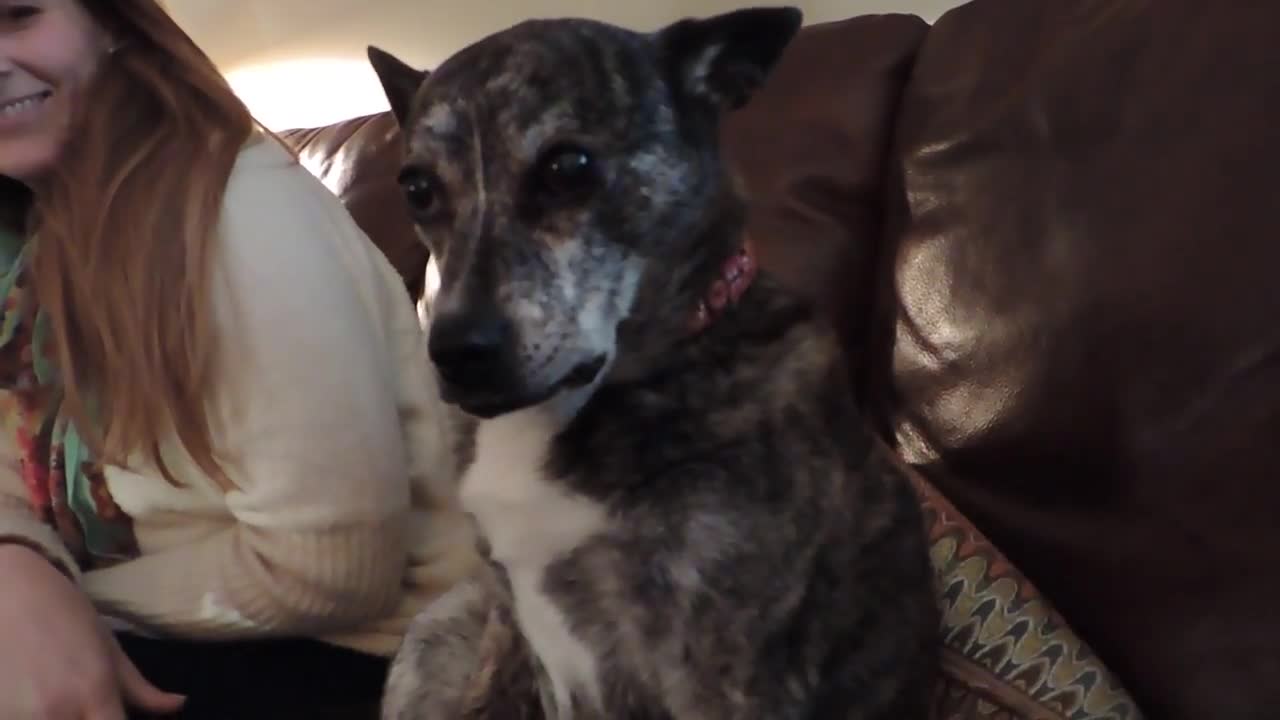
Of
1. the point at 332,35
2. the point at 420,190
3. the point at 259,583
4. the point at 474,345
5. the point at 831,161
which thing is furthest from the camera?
the point at 332,35

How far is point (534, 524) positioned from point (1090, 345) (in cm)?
53

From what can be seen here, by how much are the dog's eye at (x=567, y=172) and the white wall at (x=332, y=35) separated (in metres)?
1.17

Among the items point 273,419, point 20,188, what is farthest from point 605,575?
point 20,188

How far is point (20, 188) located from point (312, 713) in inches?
25.8

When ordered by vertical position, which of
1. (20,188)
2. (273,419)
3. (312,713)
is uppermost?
(20,188)

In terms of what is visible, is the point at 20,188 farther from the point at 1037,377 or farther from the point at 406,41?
the point at 406,41

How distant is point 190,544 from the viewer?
113 centimetres

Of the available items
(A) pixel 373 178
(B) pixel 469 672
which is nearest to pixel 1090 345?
(B) pixel 469 672

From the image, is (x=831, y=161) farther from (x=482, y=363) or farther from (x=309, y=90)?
(x=309, y=90)

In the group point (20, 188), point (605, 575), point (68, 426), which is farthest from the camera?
point (20, 188)

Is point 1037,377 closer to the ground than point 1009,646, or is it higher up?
higher up

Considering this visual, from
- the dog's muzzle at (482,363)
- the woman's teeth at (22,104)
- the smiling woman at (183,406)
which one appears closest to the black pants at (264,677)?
the smiling woman at (183,406)

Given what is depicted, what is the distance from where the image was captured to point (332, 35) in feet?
8.27

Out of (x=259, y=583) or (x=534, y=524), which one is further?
(x=259, y=583)
